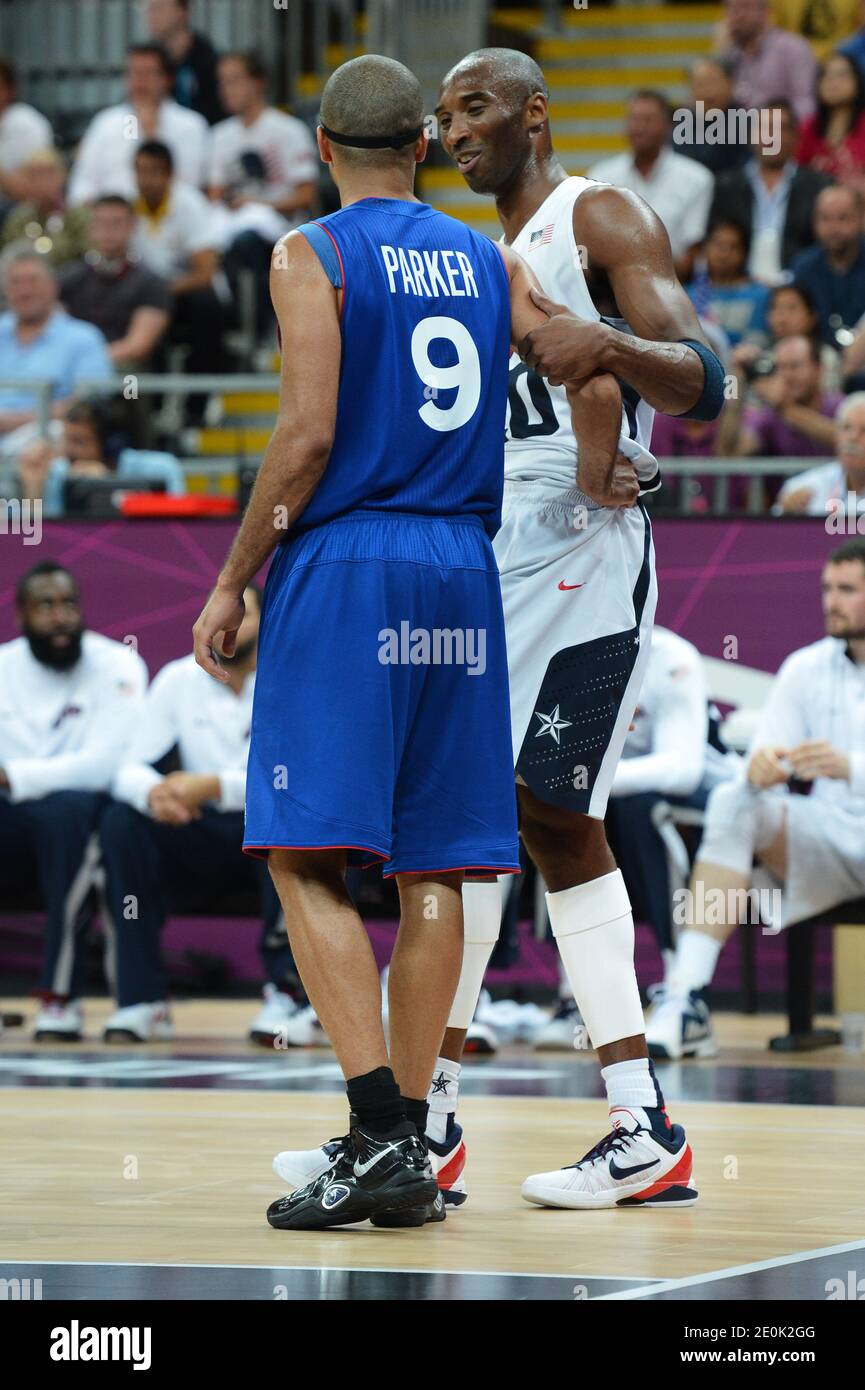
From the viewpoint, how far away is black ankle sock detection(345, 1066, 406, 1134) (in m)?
4.11

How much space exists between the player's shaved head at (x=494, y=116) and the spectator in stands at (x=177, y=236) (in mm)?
8572

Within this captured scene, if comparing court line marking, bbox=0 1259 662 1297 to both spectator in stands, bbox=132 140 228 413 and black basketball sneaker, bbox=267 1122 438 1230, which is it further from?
spectator in stands, bbox=132 140 228 413

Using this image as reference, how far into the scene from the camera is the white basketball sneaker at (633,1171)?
4.55 metres

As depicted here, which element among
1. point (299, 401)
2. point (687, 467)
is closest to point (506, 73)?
point (299, 401)

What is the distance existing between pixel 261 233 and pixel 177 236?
56 cm

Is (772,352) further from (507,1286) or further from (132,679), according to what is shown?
(507,1286)

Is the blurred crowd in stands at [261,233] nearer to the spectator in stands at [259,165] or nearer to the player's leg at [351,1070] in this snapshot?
the spectator in stands at [259,165]

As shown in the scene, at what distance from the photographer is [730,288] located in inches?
476

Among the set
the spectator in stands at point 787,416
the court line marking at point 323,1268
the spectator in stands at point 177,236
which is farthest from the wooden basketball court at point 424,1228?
the spectator in stands at point 177,236

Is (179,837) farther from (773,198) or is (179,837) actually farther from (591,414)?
(773,198)

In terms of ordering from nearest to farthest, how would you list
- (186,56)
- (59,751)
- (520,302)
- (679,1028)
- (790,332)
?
(520,302) → (679,1028) → (59,751) → (790,332) → (186,56)
